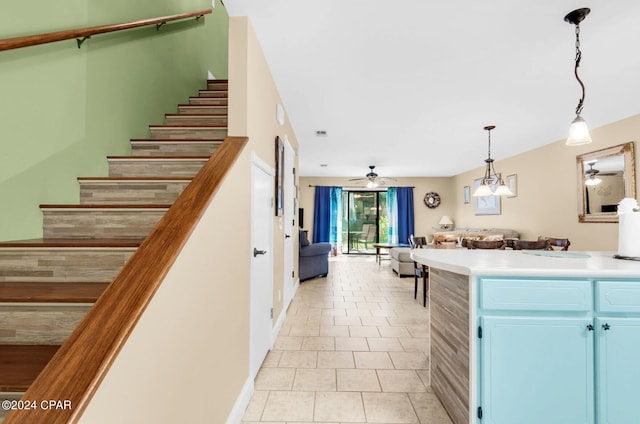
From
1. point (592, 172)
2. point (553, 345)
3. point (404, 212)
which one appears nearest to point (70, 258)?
point (553, 345)

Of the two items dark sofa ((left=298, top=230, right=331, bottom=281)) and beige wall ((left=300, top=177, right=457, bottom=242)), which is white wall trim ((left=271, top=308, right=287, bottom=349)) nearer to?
dark sofa ((left=298, top=230, right=331, bottom=281))

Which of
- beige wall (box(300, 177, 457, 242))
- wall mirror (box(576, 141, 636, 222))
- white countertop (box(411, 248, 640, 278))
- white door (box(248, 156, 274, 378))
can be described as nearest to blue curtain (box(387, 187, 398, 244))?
beige wall (box(300, 177, 457, 242))

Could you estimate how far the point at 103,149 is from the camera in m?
2.21

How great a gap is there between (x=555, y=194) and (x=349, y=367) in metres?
A: 4.72

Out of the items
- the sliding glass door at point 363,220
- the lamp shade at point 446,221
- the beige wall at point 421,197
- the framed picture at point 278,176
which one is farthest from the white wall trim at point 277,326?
the lamp shade at point 446,221

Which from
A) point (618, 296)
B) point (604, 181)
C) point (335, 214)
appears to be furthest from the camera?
point (335, 214)

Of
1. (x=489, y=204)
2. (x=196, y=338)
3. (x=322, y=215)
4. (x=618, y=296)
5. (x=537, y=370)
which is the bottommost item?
(x=537, y=370)

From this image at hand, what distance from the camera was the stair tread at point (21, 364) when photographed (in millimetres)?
895

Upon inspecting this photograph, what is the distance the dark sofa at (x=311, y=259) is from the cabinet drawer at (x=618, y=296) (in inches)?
170

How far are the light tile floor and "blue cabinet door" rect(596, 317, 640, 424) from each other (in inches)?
31.7

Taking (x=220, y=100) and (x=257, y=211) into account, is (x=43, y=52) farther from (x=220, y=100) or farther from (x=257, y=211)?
(x=220, y=100)

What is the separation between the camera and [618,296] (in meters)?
1.53

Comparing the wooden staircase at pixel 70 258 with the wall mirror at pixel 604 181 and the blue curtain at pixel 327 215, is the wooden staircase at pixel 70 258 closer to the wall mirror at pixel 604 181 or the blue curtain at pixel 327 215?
the wall mirror at pixel 604 181

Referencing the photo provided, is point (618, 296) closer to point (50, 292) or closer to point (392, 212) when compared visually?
point (50, 292)
